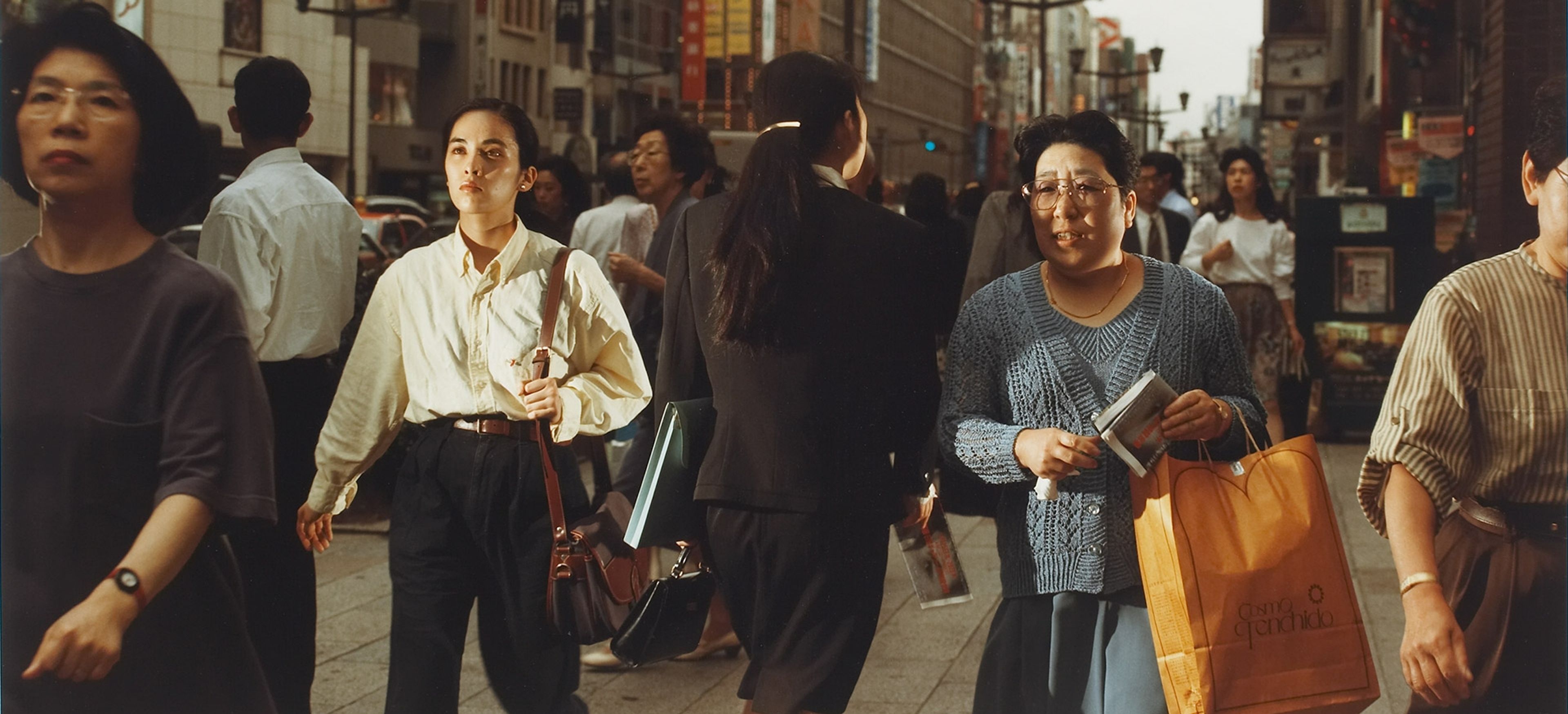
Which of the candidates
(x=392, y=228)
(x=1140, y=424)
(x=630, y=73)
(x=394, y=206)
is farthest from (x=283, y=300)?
(x=630, y=73)

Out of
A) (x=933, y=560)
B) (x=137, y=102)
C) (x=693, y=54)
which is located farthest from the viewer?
(x=693, y=54)

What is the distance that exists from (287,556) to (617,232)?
8.51ft

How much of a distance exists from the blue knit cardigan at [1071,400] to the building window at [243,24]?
2751 mm

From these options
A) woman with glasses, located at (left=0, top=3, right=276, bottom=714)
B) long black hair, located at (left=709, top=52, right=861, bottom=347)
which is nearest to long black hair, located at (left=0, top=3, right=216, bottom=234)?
woman with glasses, located at (left=0, top=3, right=276, bottom=714)

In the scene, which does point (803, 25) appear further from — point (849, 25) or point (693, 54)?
point (849, 25)

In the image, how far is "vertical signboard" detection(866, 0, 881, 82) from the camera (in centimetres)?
6575

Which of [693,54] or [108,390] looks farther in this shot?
[693,54]

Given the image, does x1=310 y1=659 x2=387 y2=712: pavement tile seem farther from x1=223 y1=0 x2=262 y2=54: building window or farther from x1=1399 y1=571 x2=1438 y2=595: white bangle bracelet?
x1=1399 y1=571 x2=1438 y2=595: white bangle bracelet

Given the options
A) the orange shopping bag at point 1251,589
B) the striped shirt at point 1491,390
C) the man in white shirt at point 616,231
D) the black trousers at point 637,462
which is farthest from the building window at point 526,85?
the striped shirt at point 1491,390

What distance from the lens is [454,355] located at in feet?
13.3

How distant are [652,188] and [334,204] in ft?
5.66

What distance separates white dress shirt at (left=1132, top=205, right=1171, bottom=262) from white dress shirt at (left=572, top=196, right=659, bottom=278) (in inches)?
112

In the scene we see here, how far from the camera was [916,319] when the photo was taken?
3.76m

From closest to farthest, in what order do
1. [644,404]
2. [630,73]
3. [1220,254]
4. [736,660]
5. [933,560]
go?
1. [933,560]
2. [644,404]
3. [736,660]
4. [1220,254]
5. [630,73]
